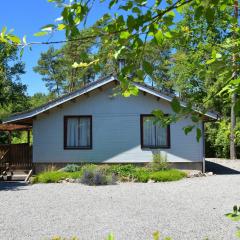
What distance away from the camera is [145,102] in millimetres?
19234

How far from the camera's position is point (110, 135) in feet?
63.2

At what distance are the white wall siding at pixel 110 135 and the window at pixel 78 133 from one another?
0.62 feet

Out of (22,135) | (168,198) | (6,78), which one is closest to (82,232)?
(168,198)

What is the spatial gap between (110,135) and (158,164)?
2.66 metres

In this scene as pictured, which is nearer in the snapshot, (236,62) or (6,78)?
(236,62)

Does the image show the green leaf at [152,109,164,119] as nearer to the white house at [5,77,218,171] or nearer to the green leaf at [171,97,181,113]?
the green leaf at [171,97,181,113]

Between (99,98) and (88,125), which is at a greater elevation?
(99,98)

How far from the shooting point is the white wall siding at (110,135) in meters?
18.9

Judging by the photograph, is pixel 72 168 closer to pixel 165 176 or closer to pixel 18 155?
pixel 18 155

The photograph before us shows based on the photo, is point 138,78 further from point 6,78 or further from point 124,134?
point 6,78

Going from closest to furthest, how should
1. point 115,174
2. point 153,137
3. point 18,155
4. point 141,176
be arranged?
point 141,176, point 115,174, point 153,137, point 18,155

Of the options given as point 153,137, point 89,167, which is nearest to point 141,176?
point 89,167

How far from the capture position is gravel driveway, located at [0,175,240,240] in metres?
7.84

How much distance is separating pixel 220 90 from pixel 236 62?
0.17m
